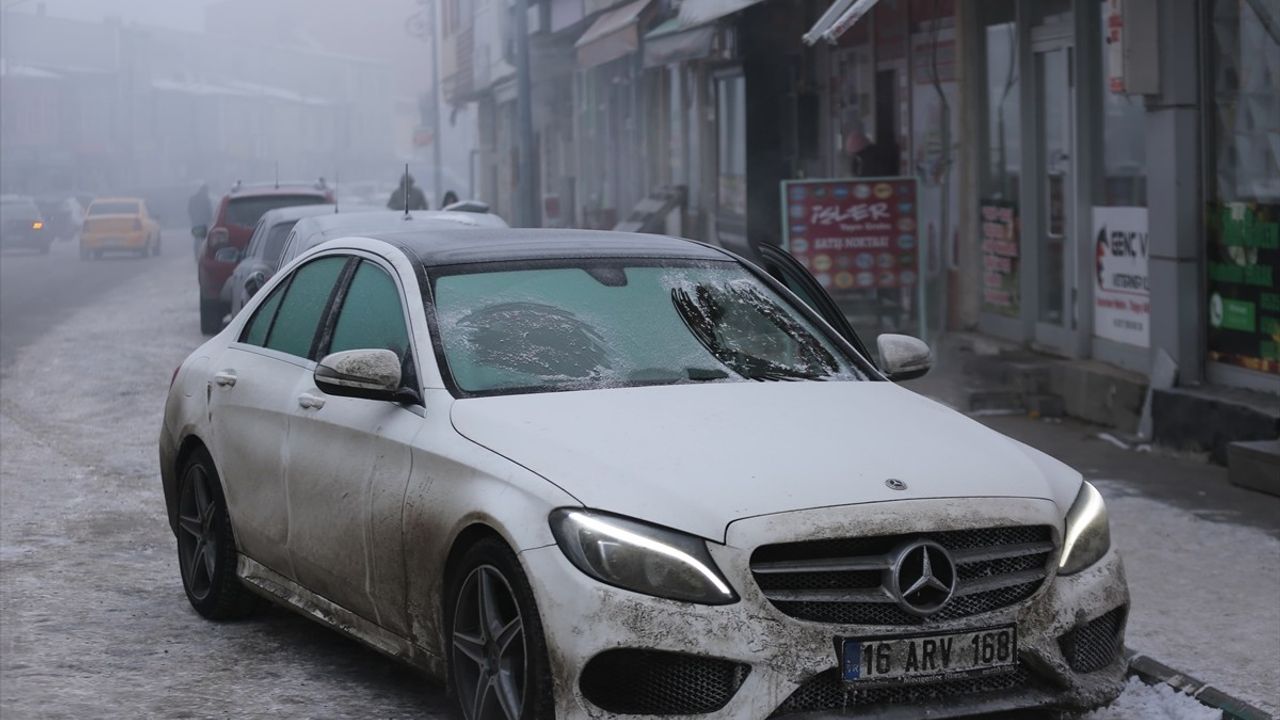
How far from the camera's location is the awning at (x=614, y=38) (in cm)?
2453

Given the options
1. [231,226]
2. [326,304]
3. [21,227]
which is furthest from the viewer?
[21,227]

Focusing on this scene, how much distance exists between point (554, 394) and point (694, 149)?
73.0 ft

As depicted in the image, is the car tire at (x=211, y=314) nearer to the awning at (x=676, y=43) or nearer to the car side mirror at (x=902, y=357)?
the awning at (x=676, y=43)

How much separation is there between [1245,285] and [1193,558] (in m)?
3.29

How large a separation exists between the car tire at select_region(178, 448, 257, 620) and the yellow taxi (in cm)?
4184

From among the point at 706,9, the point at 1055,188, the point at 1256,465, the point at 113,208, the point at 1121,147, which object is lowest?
the point at 1256,465

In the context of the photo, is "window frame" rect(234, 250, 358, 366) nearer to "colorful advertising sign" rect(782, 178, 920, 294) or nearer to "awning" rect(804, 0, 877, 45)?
"awning" rect(804, 0, 877, 45)

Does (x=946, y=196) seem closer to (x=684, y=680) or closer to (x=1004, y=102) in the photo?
(x=1004, y=102)

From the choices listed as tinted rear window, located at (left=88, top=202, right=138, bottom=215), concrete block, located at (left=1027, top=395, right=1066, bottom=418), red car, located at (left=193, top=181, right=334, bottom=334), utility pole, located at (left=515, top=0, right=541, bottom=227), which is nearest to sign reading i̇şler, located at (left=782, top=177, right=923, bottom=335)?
concrete block, located at (left=1027, top=395, right=1066, bottom=418)

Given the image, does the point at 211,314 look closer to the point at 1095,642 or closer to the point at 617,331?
the point at 617,331

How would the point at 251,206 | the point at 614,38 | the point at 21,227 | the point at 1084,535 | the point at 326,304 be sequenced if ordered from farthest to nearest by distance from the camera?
the point at 21,227, the point at 614,38, the point at 251,206, the point at 326,304, the point at 1084,535

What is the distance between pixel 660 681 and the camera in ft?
14.5

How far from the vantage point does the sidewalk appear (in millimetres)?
6223

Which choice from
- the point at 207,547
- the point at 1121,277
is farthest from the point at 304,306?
the point at 1121,277
